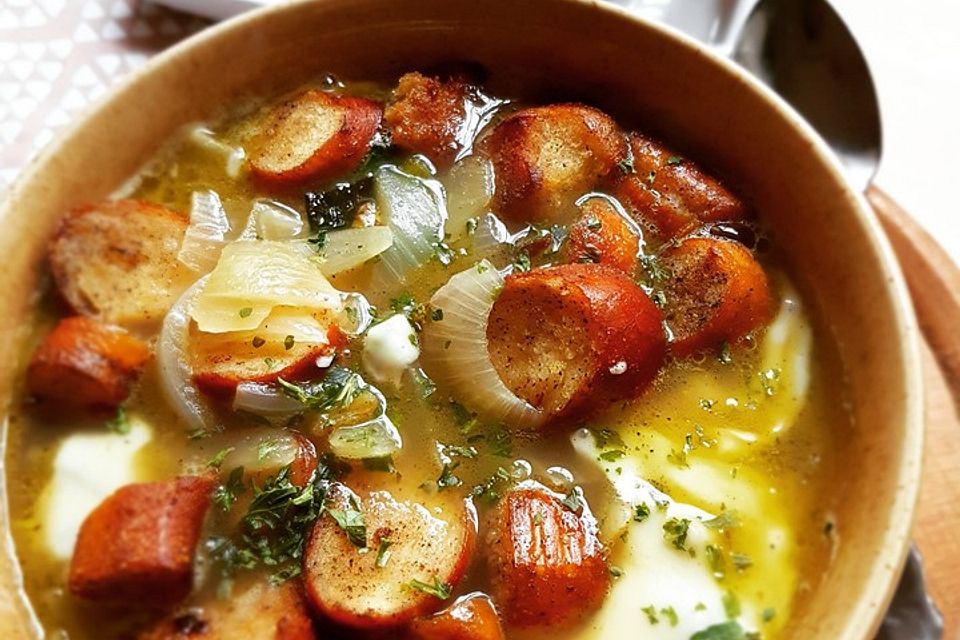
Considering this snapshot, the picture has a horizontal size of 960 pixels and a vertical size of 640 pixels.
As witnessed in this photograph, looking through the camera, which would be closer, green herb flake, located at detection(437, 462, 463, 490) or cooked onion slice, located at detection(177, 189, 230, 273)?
green herb flake, located at detection(437, 462, 463, 490)

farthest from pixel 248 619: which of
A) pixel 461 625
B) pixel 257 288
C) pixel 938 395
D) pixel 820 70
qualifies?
pixel 820 70

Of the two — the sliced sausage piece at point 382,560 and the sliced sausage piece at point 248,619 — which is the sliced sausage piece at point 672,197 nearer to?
the sliced sausage piece at point 382,560

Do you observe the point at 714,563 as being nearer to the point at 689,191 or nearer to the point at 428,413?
the point at 428,413

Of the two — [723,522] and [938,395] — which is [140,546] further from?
[938,395]

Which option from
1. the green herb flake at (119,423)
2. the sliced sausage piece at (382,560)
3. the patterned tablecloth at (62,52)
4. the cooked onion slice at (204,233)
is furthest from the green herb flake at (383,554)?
the patterned tablecloth at (62,52)

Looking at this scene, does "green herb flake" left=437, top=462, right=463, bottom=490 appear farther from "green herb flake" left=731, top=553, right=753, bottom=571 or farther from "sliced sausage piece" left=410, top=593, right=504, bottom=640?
"green herb flake" left=731, top=553, right=753, bottom=571

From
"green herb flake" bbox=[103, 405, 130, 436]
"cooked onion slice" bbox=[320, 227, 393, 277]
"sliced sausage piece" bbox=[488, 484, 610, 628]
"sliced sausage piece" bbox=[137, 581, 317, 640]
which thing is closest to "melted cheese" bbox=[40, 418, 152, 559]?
"green herb flake" bbox=[103, 405, 130, 436]

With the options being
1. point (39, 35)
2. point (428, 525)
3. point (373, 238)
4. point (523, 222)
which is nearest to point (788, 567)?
point (428, 525)
